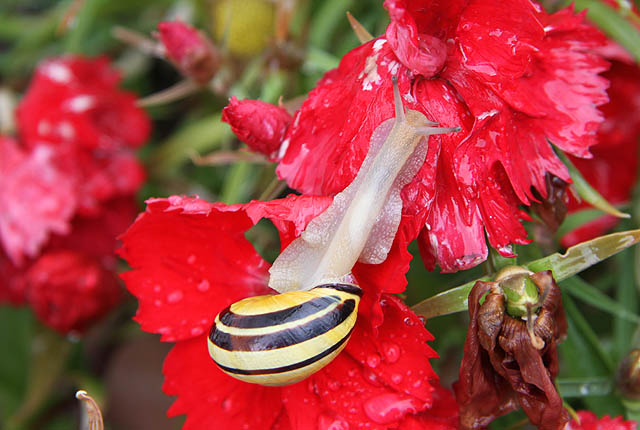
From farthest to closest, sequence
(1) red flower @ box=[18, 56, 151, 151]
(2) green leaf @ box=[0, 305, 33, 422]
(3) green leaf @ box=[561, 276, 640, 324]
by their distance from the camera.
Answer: (2) green leaf @ box=[0, 305, 33, 422]
(1) red flower @ box=[18, 56, 151, 151]
(3) green leaf @ box=[561, 276, 640, 324]

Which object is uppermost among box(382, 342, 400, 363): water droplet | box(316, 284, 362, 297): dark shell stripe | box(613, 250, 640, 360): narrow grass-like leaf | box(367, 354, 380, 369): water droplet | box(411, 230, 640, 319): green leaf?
box(316, 284, 362, 297): dark shell stripe

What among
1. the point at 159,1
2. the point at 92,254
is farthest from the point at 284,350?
the point at 159,1

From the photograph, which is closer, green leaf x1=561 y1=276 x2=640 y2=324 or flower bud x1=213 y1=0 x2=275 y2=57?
green leaf x1=561 y1=276 x2=640 y2=324

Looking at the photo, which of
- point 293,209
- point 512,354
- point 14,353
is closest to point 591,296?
point 512,354

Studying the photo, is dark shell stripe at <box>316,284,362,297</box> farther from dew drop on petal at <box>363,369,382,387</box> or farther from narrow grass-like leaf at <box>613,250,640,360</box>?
narrow grass-like leaf at <box>613,250,640,360</box>

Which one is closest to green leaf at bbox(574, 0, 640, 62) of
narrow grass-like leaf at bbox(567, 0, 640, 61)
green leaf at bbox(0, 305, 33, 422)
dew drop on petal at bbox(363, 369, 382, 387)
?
narrow grass-like leaf at bbox(567, 0, 640, 61)

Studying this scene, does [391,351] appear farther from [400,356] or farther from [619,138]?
[619,138]

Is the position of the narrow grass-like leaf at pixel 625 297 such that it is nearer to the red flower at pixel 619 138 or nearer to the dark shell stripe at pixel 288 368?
the red flower at pixel 619 138
